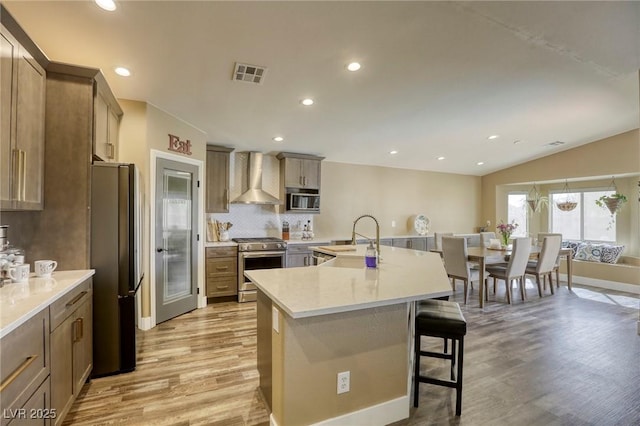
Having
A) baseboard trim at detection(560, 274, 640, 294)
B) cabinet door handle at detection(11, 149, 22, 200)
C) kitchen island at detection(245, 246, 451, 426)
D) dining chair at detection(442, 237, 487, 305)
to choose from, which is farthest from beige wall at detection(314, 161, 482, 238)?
cabinet door handle at detection(11, 149, 22, 200)

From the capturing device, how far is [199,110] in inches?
142

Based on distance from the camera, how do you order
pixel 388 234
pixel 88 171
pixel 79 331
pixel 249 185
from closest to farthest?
pixel 79 331 → pixel 88 171 → pixel 249 185 → pixel 388 234

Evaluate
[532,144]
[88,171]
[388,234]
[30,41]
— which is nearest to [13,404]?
[88,171]

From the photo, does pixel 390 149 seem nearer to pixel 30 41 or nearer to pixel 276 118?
pixel 276 118

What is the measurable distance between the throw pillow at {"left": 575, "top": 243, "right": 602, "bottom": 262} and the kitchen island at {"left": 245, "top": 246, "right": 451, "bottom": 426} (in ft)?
20.3

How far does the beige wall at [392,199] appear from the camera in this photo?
6.21 m

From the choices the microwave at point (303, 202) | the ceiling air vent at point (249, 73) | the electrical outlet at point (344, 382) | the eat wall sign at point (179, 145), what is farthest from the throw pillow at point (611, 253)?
the eat wall sign at point (179, 145)

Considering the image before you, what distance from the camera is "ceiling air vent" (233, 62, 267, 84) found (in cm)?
272

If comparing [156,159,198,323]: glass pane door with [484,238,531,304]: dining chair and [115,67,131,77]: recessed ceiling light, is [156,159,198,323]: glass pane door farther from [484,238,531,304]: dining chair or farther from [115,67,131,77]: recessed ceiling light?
[484,238,531,304]: dining chair

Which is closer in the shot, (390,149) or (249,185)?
(249,185)

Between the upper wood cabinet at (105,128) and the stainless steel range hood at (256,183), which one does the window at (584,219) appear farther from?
the upper wood cabinet at (105,128)

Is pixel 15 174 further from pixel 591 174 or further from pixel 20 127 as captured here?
pixel 591 174

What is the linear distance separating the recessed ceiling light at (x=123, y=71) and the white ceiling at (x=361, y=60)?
3.2 inches

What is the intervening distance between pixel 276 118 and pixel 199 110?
3.07 feet
